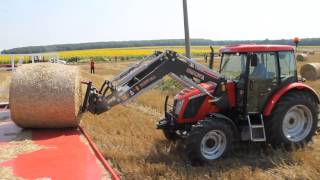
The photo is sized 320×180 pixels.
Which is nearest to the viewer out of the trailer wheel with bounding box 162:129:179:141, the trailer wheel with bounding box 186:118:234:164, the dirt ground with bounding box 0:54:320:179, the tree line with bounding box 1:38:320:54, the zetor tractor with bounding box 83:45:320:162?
the dirt ground with bounding box 0:54:320:179

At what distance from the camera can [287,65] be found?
8.07 meters

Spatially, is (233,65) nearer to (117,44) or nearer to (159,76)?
(159,76)

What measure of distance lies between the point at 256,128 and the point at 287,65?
134 cm

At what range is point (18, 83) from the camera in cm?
916

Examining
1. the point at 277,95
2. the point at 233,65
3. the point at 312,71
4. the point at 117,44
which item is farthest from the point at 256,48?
the point at 117,44

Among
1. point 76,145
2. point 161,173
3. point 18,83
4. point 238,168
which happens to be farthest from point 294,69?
point 18,83

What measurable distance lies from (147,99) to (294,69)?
25.1 feet

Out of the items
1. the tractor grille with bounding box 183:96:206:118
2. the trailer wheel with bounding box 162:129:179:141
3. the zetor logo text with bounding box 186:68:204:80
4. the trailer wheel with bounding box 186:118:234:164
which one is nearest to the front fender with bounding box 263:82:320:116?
the trailer wheel with bounding box 186:118:234:164

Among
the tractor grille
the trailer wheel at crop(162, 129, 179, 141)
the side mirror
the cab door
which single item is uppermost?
the side mirror

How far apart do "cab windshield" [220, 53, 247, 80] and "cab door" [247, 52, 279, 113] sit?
202 millimetres

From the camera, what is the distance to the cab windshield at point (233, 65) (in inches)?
307

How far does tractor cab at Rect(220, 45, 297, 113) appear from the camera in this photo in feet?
25.4

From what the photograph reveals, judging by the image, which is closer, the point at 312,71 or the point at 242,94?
the point at 242,94

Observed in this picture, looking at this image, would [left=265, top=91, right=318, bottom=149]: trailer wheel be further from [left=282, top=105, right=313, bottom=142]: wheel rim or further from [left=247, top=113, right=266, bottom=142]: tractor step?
[left=247, top=113, right=266, bottom=142]: tractor step
